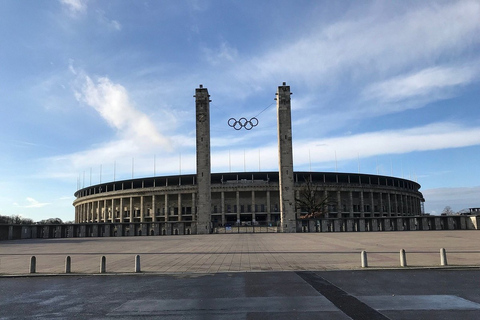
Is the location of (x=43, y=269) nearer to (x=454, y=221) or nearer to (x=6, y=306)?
(x=6, y=306)

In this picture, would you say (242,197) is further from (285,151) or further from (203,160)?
(285,151)

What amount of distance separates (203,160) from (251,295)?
4944cm

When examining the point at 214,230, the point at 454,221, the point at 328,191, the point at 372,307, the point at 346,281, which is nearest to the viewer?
the point at 372,307

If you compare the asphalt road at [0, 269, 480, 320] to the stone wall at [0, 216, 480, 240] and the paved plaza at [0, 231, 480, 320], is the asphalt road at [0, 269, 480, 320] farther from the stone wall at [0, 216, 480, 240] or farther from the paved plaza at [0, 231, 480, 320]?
the stone wall at [0, 216, 480, 240]

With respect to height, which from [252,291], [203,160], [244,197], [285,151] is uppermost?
[285,151]

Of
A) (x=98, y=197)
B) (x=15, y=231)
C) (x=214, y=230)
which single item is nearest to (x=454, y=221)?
(x=214, y=230)

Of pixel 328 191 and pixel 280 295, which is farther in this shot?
pixel 328 191

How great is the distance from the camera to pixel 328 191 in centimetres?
9694

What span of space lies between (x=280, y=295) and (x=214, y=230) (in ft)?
172

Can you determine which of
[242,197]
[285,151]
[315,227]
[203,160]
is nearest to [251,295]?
[315,227]

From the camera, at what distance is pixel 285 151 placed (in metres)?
58.6

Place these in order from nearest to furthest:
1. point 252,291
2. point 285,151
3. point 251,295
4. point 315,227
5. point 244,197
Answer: point 251,295 < point 252,291 < point 315,227 < point 285,151 < point 244,197

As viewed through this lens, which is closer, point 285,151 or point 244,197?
point 285,151

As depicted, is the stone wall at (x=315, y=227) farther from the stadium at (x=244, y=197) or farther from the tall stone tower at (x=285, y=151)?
the stadium at (x=244, y=197)
